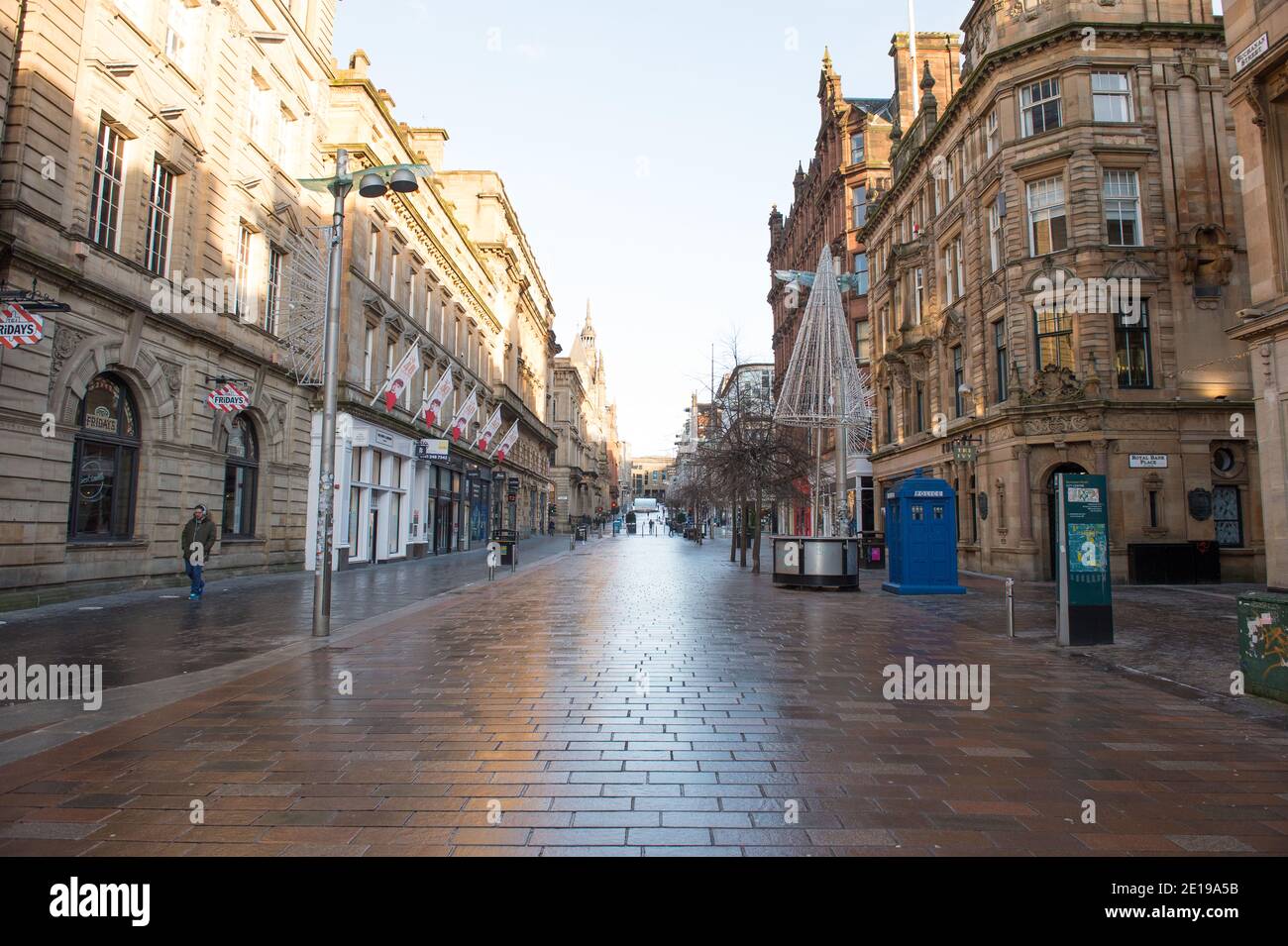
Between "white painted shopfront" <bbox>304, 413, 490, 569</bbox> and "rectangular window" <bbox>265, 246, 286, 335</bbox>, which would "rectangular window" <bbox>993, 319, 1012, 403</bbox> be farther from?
"rectangular window" <bbox>265, 246, 286, 335</bbox>

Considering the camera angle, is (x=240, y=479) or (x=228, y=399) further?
(x=240, y=479)

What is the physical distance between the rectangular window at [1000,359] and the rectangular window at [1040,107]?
227 inches

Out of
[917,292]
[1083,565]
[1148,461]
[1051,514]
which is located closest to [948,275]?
[917,292]

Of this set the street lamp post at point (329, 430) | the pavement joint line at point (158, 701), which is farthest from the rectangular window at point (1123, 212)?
the pavement joint line at point (158, 701)

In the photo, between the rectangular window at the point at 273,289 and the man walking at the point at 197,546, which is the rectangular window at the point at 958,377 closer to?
the rectangular window at the point at 273,289

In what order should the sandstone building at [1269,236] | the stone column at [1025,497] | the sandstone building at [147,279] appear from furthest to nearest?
the stone column at [1025,497] < the sandstone building at [1269,236] < the sandstone building at [147,279]

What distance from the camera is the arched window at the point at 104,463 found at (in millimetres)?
13953

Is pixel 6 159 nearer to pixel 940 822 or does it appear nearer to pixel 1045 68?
pixel 940 822

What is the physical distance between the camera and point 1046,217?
853 inches

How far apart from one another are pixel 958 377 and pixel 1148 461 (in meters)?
7.37

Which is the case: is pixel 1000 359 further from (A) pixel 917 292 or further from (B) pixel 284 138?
(B) pixel 284 138

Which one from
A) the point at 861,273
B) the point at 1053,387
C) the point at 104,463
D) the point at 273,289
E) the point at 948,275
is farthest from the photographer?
the point at 861,273
